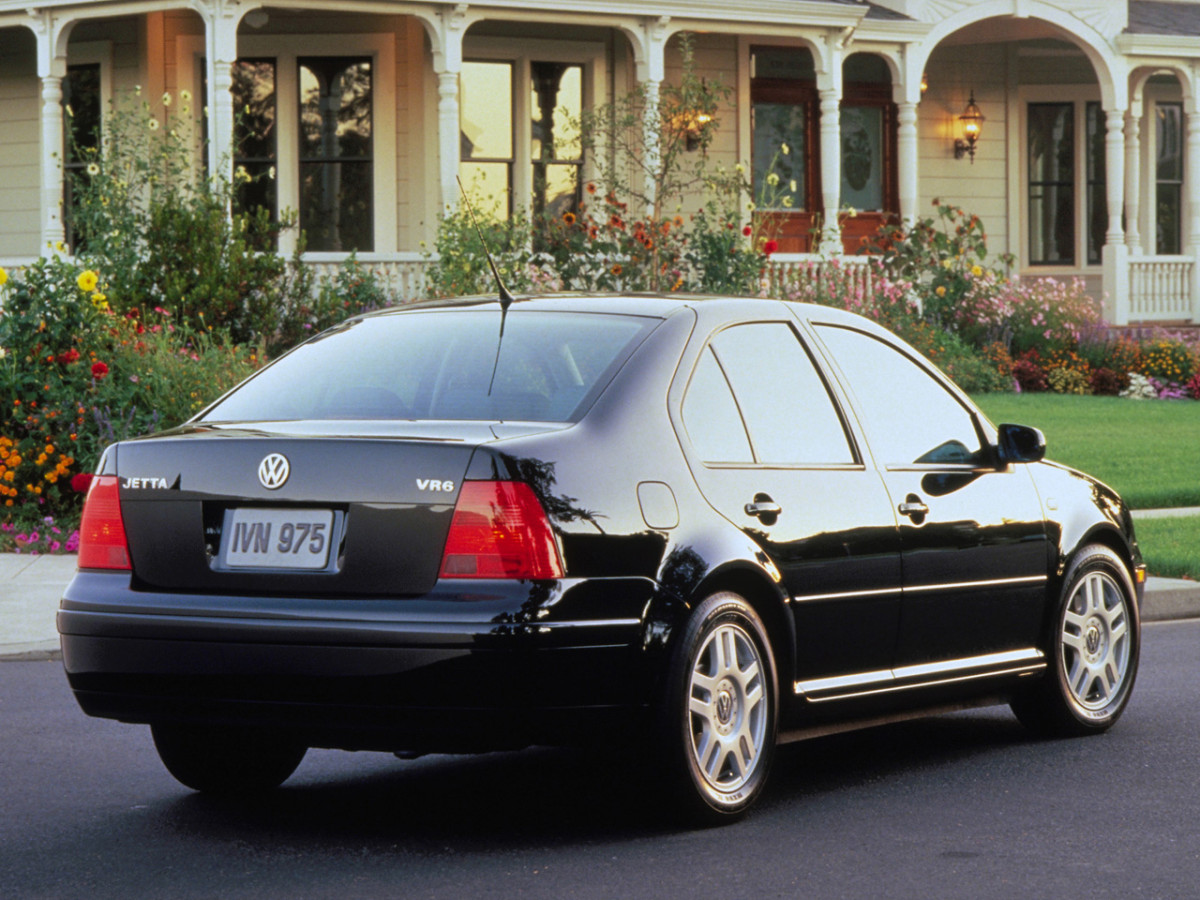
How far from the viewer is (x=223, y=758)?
653cm

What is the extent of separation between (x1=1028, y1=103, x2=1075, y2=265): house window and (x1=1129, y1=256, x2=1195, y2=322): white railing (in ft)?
5.12

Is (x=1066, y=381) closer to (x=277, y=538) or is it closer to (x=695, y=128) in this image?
(x=695, y=128)

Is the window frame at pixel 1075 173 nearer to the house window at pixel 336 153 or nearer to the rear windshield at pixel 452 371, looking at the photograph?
the house window at pixel 336 153

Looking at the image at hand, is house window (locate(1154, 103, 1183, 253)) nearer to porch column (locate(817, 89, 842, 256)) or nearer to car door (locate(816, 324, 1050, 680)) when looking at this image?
porch column (locate(817, 89, 842, 256))

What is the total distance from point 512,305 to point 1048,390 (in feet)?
59.6

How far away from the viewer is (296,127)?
22766 mm

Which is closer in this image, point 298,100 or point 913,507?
point 913,507

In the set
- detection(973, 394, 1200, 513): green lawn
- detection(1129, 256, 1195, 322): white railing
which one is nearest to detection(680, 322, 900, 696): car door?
detection(973, 394, 1200, 513): green lawn

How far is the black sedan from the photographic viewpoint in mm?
5469

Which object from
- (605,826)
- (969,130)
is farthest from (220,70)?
(605,826)

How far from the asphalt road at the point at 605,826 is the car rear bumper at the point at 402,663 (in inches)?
13.7

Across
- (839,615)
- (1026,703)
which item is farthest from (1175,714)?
(839,615)

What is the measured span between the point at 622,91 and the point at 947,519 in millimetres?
17630

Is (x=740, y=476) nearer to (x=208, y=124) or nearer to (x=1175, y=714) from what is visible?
(x=1175, y=714)
